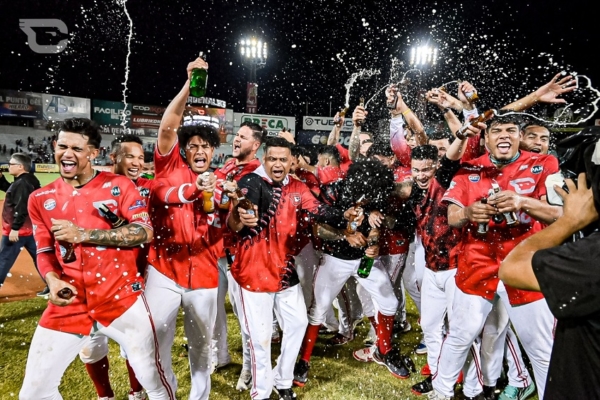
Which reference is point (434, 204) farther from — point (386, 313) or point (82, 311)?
point (82, 311)

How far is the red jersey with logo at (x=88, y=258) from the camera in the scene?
2.88 m

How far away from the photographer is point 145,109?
3167 centimetres

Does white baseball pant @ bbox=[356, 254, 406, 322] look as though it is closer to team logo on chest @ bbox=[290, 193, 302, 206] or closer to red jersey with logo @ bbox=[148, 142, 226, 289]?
team logo on chest @ bbox=[290, 193, 302, 206]

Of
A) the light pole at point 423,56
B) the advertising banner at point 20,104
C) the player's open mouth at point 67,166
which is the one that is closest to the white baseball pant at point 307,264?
the player's open mouth at point 67,166

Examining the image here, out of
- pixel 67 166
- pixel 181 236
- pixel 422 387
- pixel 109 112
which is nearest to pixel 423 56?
pixel 109 112

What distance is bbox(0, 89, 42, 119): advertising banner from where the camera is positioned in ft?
90.3

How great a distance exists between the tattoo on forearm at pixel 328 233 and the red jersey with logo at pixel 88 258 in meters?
1.68

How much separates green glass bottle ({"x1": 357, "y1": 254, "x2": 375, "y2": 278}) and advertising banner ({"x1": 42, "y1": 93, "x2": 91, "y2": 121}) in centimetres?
2999

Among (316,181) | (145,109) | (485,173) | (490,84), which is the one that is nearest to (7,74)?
(145,109)

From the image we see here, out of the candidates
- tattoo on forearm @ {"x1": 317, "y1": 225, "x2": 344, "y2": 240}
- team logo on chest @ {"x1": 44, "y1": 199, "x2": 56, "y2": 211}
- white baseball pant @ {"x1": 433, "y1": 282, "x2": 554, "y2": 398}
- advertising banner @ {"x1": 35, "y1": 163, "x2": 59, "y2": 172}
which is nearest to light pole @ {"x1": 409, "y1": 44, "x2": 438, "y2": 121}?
advertising banner @ {"x1": 35, "y1": 163, "x2": 59, "y2": 172}

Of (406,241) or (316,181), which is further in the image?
(316,181)

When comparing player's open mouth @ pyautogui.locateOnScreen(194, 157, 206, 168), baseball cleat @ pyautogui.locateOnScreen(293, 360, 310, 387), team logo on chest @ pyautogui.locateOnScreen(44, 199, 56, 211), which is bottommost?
baseball cleat @ pyautogui.locateOnScreen(293, 360, 310, 387)

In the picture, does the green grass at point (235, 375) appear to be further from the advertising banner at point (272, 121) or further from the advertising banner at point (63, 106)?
the advertising banner at point (63, 106)

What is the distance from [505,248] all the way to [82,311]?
10.7 feet
